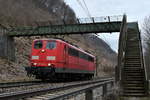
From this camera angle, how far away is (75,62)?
24.7 m

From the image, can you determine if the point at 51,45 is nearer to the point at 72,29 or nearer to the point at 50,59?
the point at 50,59

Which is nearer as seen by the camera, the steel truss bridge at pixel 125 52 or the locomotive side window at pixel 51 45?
the steel truss bridge at pixel 125 52

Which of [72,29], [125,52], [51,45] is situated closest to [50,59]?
[51,45]

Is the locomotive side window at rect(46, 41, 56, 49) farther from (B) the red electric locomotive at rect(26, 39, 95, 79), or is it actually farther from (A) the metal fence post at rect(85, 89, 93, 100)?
(A) the metal fence post at rect(85, 89, 93, 100)

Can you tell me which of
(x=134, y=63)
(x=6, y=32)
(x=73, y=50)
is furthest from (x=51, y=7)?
(x=134, y=63)

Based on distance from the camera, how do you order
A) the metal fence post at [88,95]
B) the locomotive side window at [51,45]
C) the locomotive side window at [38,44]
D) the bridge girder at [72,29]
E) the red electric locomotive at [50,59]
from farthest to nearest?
the bridge girder at [72,29] < the locomotive side window at [38,44] < the locomotive side window at [51,45] < the red electric locomotive at [50,59] < the metal fence post at [88,95]

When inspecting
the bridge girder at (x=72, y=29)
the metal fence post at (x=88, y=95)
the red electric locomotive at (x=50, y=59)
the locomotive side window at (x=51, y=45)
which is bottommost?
the metal fence post at (x=88, y=95)

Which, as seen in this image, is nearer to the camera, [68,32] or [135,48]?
[135,48]

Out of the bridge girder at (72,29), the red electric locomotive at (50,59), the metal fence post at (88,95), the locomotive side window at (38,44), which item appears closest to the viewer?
the metal fence post at (88,95)

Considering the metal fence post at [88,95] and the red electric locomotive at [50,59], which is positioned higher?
the red electric locomotive at [50,59]

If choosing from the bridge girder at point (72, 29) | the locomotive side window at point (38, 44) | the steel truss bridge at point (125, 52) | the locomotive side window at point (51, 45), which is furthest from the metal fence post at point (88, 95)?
the bridge girder at point (72, 29)

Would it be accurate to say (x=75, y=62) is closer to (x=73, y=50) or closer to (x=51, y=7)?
(x=73, y=50)

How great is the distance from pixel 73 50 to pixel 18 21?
118 ft

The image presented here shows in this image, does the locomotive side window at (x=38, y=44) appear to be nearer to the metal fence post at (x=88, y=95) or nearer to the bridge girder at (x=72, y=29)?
the bridge girder at (x=72, y=29)
